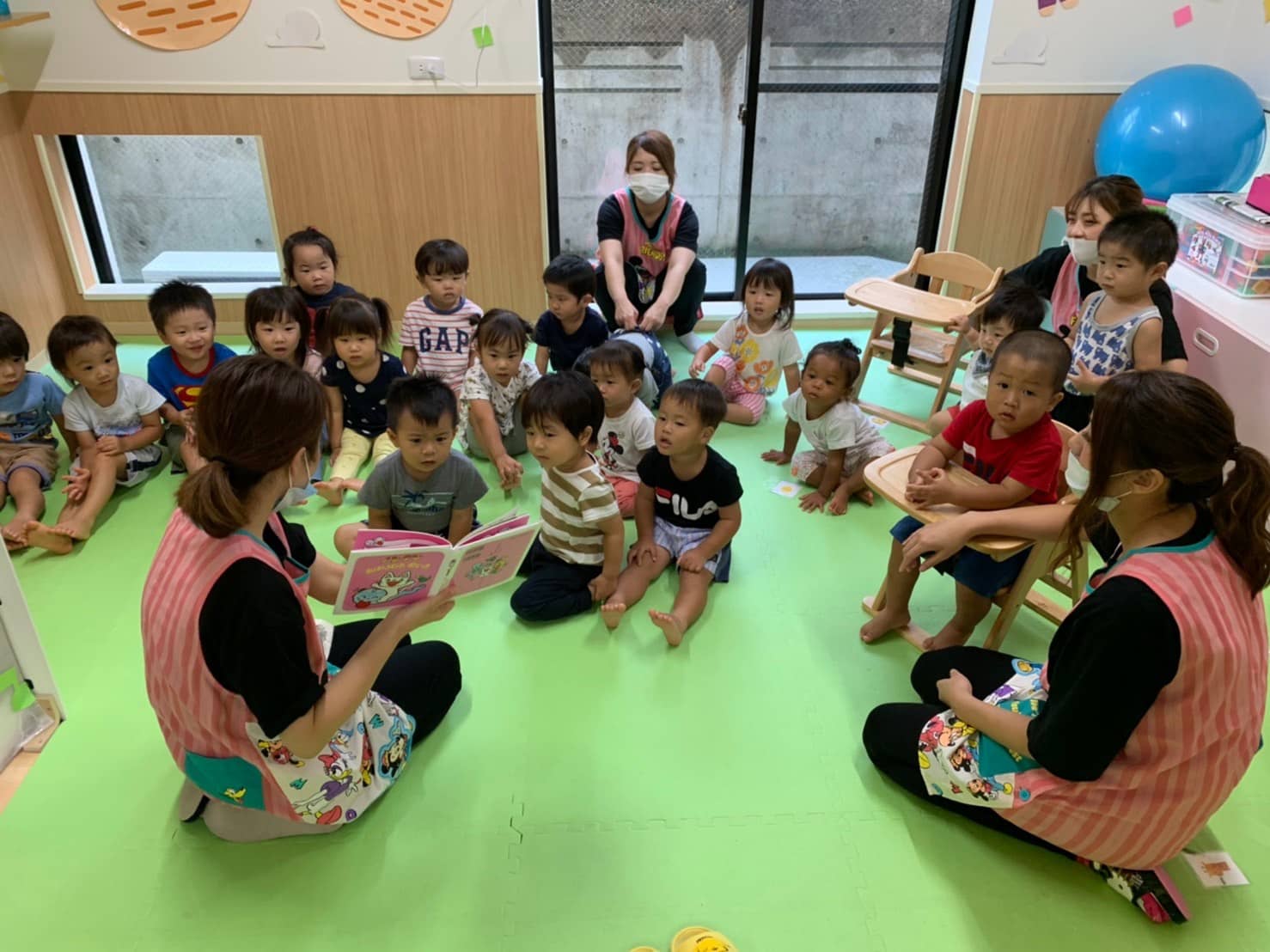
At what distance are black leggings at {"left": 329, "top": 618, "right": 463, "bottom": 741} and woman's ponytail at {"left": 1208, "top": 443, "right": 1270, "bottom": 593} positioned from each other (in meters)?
1.59

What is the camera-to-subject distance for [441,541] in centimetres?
172

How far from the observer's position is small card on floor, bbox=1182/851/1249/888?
1.77 meters

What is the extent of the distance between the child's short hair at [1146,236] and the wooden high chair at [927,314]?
25.7 inches

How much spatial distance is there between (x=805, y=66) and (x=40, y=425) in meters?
3.82

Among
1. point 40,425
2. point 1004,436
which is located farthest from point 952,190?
point 40,425

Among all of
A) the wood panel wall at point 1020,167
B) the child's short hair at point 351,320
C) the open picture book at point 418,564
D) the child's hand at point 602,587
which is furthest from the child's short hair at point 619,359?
the wood panel wall at point 1020,167

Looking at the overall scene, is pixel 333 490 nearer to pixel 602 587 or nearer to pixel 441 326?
pixel 441 326

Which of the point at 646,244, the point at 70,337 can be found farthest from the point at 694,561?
the point at 70,337

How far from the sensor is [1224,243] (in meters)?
3.18

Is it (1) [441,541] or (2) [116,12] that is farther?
(2) [116,12]

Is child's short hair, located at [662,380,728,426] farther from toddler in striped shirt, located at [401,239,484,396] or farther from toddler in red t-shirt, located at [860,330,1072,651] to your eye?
toddler in striped shirt, located at [401,239,484,396]

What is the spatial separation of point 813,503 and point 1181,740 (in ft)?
5.37

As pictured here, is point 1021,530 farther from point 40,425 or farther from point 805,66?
point 805,66

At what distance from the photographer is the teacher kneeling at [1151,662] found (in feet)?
4.58
